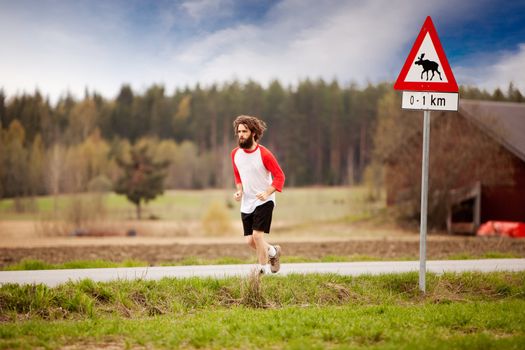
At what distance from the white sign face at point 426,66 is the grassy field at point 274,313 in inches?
118

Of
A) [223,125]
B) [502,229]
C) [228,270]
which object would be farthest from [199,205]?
[228,270]

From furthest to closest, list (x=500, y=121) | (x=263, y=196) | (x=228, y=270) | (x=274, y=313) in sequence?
(x=500, y=121)
(x=228, y=270)
(x=263, y=196)
(x=274, y=313)

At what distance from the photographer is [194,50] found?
5069 centimetres

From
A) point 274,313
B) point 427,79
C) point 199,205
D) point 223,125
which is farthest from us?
point 223,125

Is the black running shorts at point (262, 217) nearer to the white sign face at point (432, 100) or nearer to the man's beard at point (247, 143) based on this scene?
the man's beard at point (247, 143)

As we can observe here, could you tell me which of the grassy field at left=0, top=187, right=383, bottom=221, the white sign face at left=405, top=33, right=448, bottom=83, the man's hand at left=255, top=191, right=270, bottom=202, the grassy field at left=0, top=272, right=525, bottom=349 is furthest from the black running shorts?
the grassy field at left=0, top=187, right=383, bottom=221

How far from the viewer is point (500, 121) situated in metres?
30.2

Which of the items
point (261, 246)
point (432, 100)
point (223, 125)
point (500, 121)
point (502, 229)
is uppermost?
point (223, 125)

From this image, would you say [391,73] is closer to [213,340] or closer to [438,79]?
[438,79]

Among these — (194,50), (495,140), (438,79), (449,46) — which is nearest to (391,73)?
(194,50)

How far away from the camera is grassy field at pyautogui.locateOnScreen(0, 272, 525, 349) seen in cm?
614

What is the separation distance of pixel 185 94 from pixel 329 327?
7103 centimetres

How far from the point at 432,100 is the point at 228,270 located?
4330 mm

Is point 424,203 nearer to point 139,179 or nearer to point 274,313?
point 274,313
